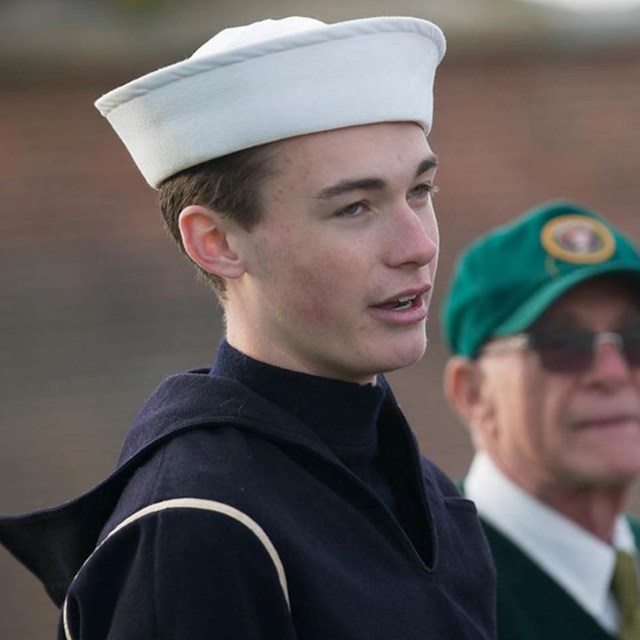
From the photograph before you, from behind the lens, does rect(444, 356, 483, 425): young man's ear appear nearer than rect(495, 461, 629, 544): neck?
No

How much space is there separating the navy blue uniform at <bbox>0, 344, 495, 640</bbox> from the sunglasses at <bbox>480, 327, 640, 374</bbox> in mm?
1368

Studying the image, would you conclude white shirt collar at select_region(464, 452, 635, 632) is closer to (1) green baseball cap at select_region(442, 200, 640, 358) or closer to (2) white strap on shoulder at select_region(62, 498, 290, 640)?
(1) green baseball cap at select_region(442, 200, 640, 358)

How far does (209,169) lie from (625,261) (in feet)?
5.71

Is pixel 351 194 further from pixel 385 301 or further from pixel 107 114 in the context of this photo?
pixel 107 114

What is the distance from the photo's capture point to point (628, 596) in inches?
140

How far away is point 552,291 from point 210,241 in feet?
5.35

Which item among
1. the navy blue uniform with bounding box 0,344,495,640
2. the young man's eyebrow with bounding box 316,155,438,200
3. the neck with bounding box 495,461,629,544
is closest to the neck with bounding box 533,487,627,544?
the neck with bounding box 495,461,629,544

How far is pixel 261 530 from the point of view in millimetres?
2033

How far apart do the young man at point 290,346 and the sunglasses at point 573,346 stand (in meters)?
1.48

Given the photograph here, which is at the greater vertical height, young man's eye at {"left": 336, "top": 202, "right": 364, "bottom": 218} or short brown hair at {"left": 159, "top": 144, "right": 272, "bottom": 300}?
short brown hair at {"left": 159, "top": 144, "right": 272, "bottom": 300}

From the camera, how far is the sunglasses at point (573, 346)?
373cm

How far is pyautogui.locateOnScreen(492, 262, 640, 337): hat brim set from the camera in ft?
12.2

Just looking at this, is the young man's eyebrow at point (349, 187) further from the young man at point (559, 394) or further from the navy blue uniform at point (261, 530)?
the young man at point (559, 394)

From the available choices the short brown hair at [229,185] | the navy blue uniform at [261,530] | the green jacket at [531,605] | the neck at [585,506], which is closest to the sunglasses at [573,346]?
the neck at [585,506]
